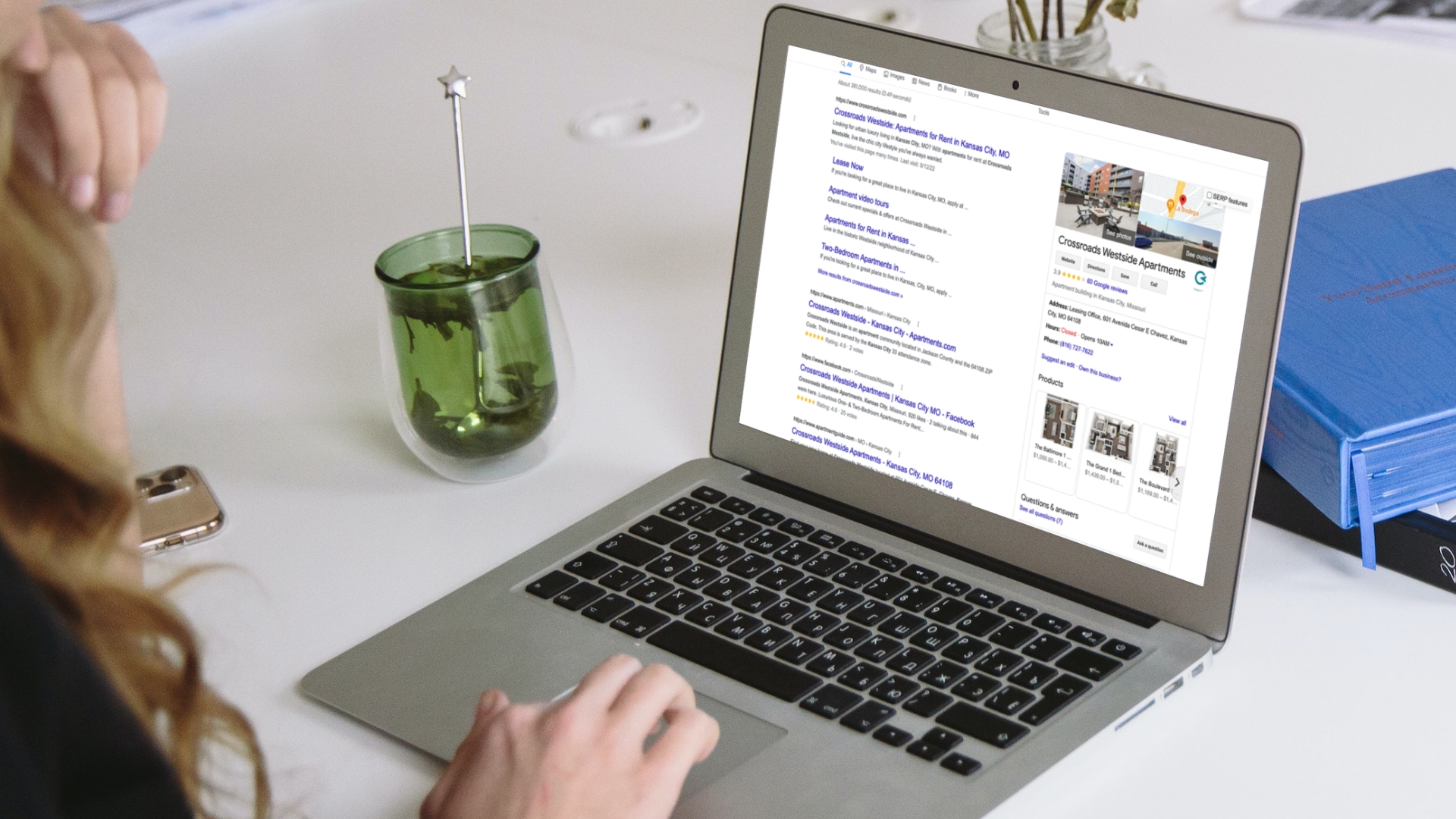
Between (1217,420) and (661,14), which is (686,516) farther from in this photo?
(661,14)

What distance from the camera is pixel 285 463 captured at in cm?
107

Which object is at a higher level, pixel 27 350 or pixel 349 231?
pixel 27 350

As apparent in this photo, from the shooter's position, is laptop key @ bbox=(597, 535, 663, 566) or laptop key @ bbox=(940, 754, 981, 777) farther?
laptop key @ bbox=(597, 535, 663, 566)

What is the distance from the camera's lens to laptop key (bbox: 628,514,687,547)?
35.9 inches

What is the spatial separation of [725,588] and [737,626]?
0.04 meters

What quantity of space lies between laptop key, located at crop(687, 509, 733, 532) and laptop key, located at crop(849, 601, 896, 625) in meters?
0.13

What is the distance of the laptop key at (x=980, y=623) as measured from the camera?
2.63 ft

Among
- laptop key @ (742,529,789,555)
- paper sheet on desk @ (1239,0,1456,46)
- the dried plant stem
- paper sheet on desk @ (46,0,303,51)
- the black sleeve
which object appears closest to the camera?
the black sleeve

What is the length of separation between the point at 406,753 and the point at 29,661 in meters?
0.34

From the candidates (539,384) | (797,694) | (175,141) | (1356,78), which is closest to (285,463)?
(539,384)

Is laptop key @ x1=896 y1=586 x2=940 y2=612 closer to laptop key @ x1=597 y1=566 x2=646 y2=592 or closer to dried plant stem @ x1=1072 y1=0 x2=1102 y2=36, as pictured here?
laptop key @ x1=597 y1=566 x2=646 y2=592

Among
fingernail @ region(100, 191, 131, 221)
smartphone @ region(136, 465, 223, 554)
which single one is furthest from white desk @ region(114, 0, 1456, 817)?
fingernail @ region(100, 191, 131, 221)

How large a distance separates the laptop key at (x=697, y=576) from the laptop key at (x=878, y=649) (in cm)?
11

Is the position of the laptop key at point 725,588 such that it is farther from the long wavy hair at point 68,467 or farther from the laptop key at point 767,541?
the long wavy hair at point 68,467
